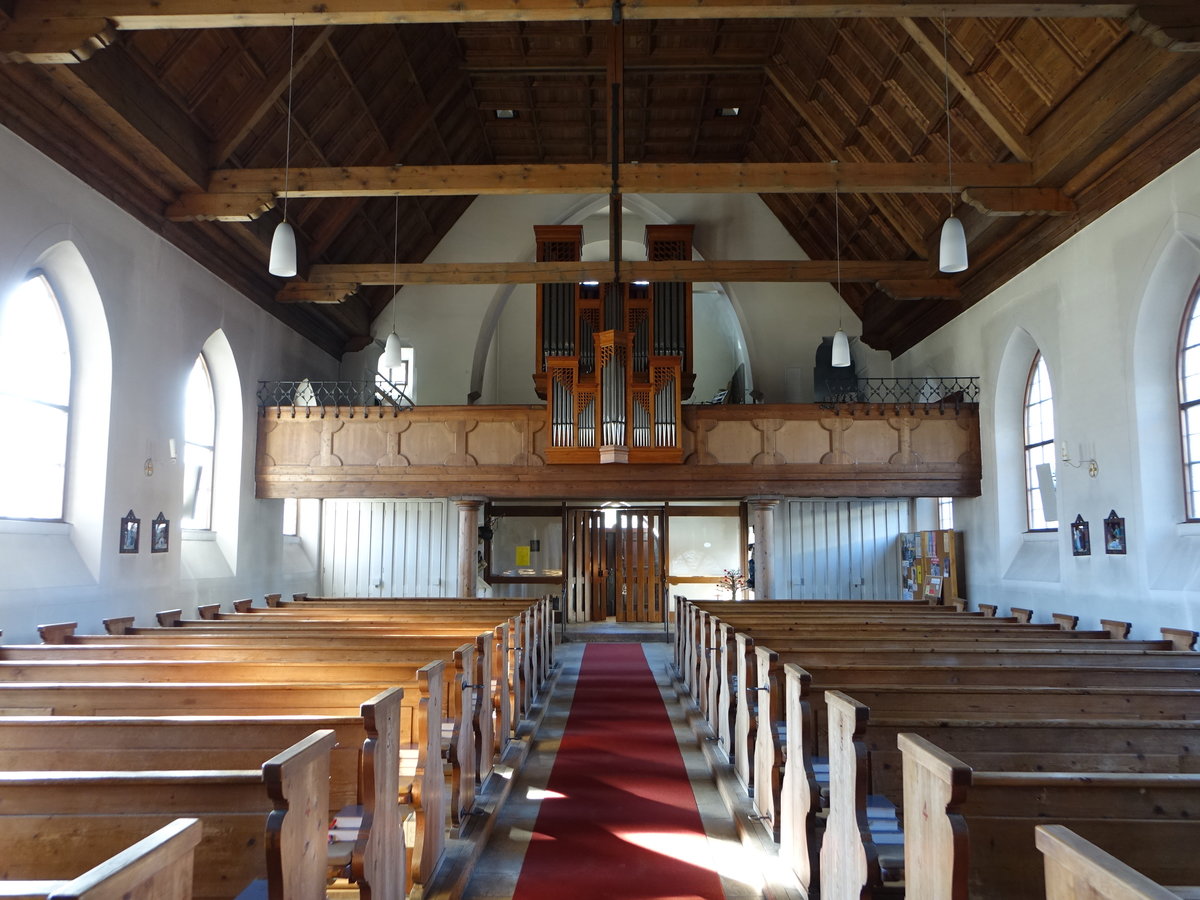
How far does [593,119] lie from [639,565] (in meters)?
7.58

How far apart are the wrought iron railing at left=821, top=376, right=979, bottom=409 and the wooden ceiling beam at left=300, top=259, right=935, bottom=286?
4.96 ft

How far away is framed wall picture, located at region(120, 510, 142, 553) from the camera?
8.62 m

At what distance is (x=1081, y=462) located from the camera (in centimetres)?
880

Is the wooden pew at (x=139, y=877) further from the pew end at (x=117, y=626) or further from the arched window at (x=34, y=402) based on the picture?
the arched window at (x=34, y=402)

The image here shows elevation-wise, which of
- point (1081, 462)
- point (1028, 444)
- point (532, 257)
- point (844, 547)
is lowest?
point (844, 547)

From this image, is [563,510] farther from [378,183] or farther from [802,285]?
[378,183]

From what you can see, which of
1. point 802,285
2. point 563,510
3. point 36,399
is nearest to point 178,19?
point 36,399

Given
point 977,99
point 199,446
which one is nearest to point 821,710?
point 977,99

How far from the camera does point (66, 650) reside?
5.64 meters

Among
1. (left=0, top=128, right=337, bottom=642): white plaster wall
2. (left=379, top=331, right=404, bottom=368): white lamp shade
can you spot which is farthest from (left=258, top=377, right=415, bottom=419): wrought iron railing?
(left=379, top=331, right=404, bottom=368): white lamp shade

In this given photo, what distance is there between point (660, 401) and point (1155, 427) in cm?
565

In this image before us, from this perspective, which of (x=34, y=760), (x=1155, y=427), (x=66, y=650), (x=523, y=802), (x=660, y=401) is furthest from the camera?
(x=660, y=401)

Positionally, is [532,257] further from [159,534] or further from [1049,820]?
[1049,820]

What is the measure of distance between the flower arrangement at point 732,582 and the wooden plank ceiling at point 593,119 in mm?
4723
